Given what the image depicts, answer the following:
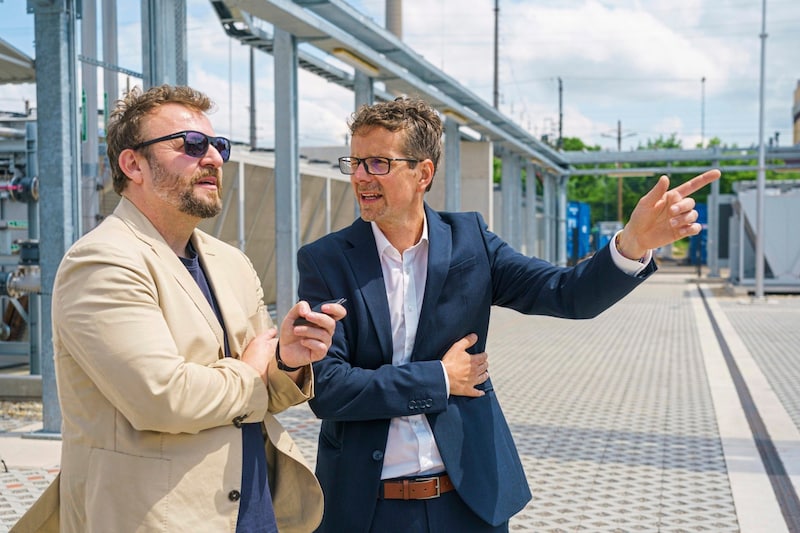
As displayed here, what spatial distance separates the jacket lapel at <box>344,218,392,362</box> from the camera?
8.79 feet

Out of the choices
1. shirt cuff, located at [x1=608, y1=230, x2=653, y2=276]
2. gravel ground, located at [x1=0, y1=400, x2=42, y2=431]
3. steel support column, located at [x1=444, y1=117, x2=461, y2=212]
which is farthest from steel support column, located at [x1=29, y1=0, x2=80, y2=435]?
steel support column, located at [x1=444, y1=117, x2=461, y2=212]

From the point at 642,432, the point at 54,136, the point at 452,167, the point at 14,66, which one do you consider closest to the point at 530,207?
the point at 452,167

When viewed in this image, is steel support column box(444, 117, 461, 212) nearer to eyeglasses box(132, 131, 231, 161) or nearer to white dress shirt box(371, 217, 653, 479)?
white dress shirt box(371, 217, 653, 479)

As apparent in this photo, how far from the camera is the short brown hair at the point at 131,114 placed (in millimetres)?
2457

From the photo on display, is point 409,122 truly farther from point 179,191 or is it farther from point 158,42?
point 158,42

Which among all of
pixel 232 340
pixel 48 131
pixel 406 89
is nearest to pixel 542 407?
pixel 48 131

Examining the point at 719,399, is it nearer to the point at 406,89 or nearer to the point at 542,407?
the point at 542,407

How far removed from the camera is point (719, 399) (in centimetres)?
1005

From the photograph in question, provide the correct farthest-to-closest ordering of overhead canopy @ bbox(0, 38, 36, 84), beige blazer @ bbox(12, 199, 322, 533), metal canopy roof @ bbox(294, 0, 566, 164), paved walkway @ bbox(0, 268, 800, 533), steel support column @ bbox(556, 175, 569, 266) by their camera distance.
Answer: steel support column @ bbox(556, 175, 569, 266) → metal canopy roof @ bbox(294, 0, 566, 164) → overhead canopy @ bbox(0, 38, 36, 84) → paved walkway @ bbox(0, 268, 800, 533) → beige blazer @ bbox(12, 199, 322, 533)

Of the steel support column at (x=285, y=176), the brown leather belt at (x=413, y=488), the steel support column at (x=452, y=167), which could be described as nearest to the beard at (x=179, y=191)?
the brown leather belt at (x=413, y=488)

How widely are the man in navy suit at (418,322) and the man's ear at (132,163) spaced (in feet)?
1.84

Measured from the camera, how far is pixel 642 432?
8.34 metres

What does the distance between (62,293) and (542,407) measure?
304 inches

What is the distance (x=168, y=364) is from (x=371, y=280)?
29.3 inches
